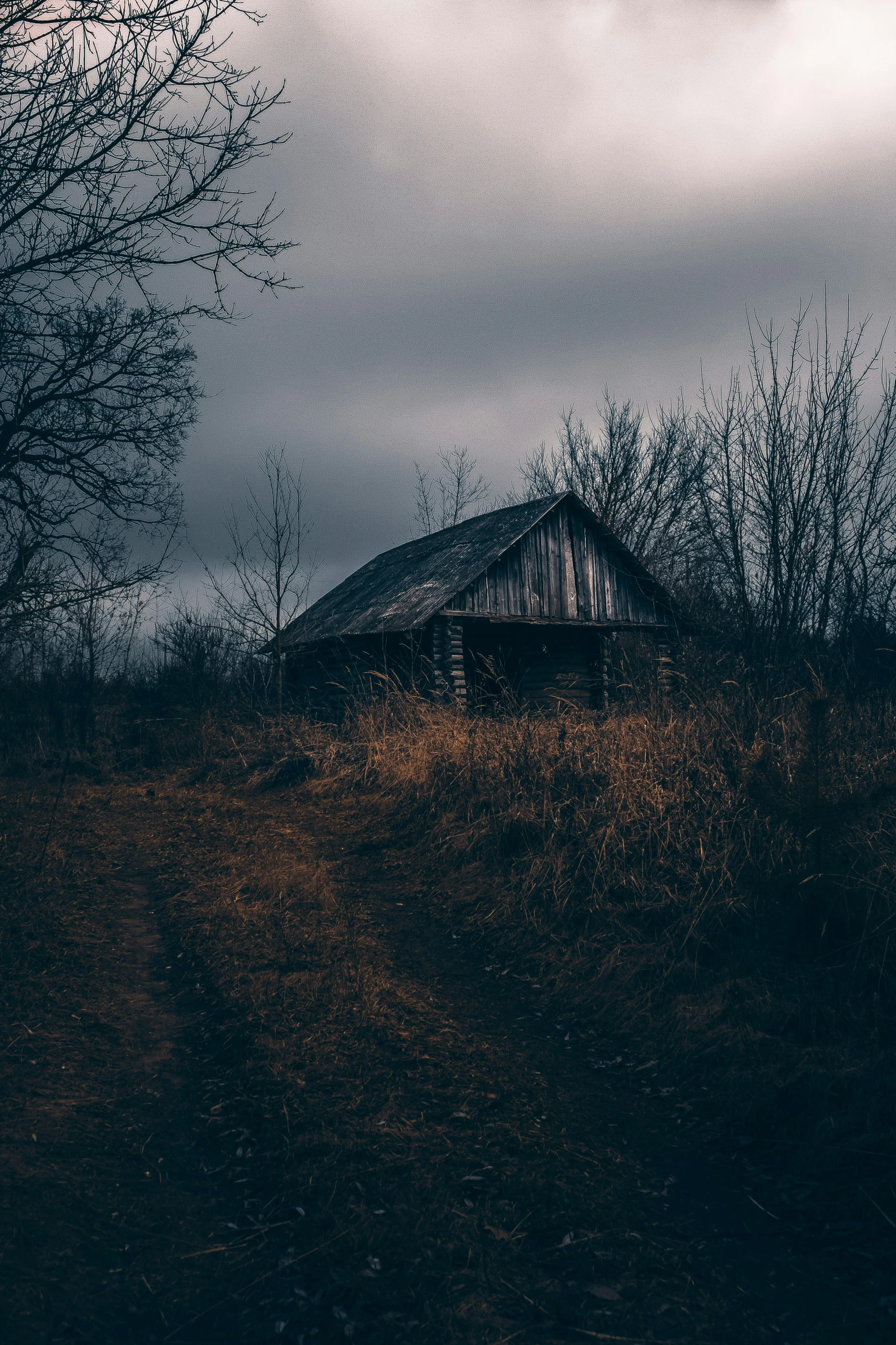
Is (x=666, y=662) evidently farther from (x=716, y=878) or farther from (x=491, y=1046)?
(x=491, y=1046)

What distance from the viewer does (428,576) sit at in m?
16.2

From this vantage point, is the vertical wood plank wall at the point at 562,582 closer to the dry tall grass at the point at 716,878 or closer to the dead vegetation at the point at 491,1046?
the dry tall grass at the point at 716,878

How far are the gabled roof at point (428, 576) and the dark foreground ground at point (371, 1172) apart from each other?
9.75 m

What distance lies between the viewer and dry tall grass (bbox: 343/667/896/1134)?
3.45m

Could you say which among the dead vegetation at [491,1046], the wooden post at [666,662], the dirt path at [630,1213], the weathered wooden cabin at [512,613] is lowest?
the dirt path at [630,1213]

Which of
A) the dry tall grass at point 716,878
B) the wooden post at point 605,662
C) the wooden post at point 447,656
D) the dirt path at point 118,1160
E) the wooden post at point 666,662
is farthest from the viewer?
the wooden post at point 605,662

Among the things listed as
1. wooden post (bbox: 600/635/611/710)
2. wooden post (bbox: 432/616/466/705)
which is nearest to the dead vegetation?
wooden post (bbox: 432/616/466/705)

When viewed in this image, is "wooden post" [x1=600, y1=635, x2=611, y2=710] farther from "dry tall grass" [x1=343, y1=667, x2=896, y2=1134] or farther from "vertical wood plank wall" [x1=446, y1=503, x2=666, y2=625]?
"dry tall grass" [x1=343, y1=667, x2=896, y2=1134]

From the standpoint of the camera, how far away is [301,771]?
10.9 metres

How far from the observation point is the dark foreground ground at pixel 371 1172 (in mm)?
2150

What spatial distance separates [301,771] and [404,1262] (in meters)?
8.87

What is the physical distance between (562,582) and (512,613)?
1.43 metres

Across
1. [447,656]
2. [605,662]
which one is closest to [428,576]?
[447,656]

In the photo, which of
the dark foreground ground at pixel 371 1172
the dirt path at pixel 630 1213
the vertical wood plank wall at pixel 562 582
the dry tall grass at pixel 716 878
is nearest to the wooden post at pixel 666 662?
the vertical wood plank wall at pixel 562 582
